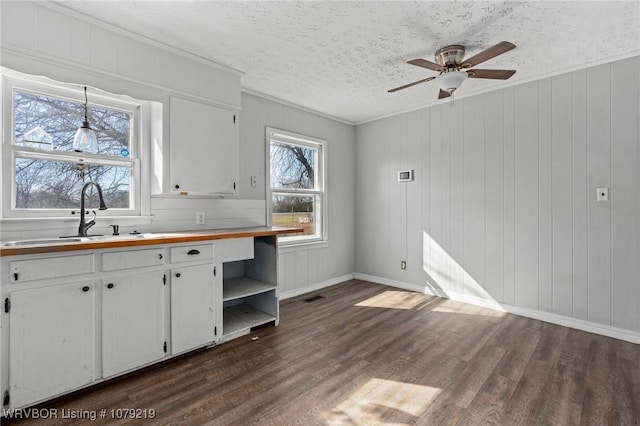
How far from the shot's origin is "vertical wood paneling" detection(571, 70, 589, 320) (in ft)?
9.45

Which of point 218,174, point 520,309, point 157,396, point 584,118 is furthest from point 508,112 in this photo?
point 157,396

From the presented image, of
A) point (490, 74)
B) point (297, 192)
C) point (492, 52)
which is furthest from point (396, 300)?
point (492, 52)

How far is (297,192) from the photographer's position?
4.12m

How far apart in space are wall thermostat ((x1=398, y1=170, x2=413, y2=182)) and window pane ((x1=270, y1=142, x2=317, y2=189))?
4.14 feet

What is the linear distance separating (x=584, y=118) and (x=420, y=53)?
1744 millimetres

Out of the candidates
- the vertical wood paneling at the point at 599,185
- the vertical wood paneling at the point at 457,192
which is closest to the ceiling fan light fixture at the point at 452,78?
the vertical wood paneling at the point at 457,192

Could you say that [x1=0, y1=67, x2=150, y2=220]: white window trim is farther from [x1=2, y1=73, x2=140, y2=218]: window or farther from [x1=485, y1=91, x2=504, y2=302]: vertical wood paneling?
[x1=485, y1=91, x2=504, y2=302]: vertical wood paneling

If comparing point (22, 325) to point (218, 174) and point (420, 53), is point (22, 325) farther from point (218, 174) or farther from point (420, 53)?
point (420, 53)

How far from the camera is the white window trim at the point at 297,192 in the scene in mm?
3682

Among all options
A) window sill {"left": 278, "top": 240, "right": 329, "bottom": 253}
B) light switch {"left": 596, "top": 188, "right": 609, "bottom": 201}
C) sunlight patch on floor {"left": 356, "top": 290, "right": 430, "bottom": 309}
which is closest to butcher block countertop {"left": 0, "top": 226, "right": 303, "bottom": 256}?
window sill {"left": 278, "top": 240, "right": 329, "bottom": 253}

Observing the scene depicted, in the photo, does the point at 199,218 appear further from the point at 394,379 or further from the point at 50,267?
the point at 394,379

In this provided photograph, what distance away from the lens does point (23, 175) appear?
6.86ft

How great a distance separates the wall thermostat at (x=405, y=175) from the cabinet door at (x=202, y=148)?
7.81 feet

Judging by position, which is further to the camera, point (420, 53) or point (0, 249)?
point (420, 53)
